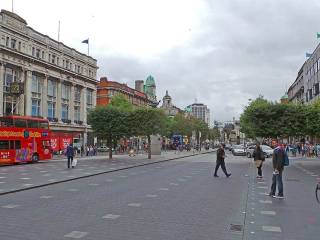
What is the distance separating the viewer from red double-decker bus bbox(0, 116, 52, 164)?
34.0 m

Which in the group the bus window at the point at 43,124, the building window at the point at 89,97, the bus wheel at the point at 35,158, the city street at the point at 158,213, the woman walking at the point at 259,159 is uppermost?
the building window at the point at 89,97

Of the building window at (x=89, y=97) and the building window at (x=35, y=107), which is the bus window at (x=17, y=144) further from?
the building window at (x=89, y=97)

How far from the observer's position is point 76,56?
7069 centimetres

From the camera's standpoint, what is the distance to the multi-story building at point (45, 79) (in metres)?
52.5

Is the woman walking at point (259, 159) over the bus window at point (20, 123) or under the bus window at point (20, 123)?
under

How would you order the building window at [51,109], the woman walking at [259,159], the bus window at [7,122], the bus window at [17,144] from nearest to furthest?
the woman walking at [259,159] < the bus window at [7,122] < the bus window at [17,144] < the building window at [51,109]

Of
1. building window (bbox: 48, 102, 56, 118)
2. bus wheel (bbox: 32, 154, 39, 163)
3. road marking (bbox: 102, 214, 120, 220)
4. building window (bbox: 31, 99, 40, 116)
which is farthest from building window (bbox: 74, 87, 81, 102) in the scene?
road marking (bbox: 102, 214, 120, 220)

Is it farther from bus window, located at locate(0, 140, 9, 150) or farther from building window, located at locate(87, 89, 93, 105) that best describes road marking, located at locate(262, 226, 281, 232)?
building window, located at locate(87, 89, 93, 105)

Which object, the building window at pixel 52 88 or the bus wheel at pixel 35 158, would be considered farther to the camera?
the building window at pixel 52 88

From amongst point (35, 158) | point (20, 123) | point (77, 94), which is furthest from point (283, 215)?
point (77, 94)

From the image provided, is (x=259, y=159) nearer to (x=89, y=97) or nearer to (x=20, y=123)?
(x=20, y=123)

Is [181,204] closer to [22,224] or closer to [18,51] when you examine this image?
[22,224]

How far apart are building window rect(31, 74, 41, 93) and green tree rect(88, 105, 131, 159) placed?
17.7 metres

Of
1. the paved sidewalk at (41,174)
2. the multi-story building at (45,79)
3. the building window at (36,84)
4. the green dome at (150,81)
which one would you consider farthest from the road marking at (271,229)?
the green dome at (150,81)
